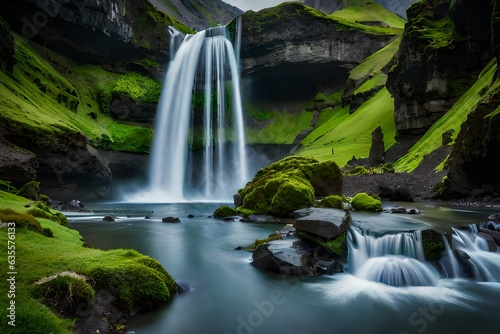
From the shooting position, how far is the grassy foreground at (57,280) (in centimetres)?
535

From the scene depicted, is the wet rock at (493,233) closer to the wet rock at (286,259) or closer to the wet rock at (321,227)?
the wet rock at (321,227)

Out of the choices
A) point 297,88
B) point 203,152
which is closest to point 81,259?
point 203,152

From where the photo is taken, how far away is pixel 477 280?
11.9 metres

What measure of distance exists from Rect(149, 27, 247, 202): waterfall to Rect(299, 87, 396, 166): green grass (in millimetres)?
19632

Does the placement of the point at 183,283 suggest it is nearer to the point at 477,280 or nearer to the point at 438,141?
the point at 477,280

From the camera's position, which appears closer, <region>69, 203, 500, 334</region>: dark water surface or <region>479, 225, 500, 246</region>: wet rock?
<region>69, 203, 500, 334</region>: dark water surface

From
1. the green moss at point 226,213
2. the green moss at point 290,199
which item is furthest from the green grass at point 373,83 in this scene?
the green moss at point 290,199

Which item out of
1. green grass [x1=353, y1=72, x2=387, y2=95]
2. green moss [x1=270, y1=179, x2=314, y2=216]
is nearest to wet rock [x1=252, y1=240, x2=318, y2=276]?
green moss [x1=270, y1=179, x2=314, y2=216]

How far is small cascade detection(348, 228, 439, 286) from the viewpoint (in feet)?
38.3

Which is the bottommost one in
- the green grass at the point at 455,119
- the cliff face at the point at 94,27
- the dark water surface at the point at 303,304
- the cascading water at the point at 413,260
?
the dark water surface at the point at 303,304

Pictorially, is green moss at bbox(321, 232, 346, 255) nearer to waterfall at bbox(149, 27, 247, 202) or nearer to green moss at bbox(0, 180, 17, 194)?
green moss at bbox(0, 180, 17, 194)

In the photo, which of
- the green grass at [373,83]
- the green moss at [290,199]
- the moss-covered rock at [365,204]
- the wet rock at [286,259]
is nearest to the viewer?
the wet rock at [286,259]

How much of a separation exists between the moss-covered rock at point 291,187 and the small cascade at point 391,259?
28.3 feet

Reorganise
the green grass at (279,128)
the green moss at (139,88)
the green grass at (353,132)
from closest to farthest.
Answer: the green grass at (353,132) → the green moss at (139,88) → the green grass at (279,128)
